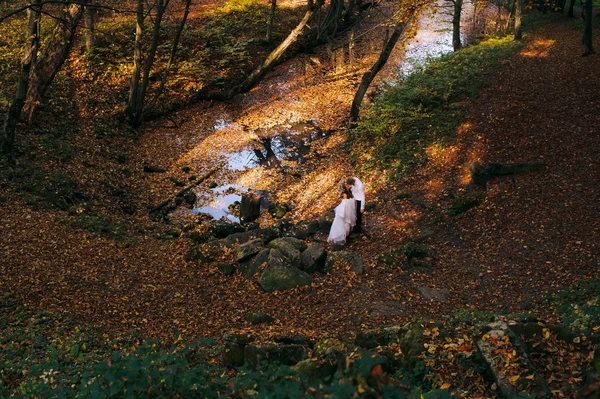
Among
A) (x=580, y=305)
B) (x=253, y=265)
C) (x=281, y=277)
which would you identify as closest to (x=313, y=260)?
(x=281, y=277)

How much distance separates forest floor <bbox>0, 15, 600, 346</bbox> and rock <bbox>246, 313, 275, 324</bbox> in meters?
0.14

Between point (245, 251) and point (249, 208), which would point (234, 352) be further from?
point (249, 208)

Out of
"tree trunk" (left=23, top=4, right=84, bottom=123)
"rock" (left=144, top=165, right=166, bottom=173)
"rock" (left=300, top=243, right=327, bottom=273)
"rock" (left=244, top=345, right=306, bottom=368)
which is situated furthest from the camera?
"rock" (left=144, top=165, right=166, bottom=173)

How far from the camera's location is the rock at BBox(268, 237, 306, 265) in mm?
12070

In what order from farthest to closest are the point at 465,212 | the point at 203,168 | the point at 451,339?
the point at 203,168 → the point at 465,212 → the point at 451,339

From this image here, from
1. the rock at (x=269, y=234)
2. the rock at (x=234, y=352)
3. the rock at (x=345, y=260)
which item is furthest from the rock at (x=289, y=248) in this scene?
the rock at (x=234, y=352)

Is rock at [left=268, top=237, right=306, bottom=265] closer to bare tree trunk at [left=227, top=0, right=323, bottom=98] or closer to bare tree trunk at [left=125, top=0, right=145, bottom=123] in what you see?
bare tree trunk at [left=125, top=0, right=145, bottom=123]

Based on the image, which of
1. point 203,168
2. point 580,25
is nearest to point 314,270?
point 203,168

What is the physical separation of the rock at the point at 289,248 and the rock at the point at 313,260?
14cm

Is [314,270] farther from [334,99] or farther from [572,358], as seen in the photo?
[334,99]

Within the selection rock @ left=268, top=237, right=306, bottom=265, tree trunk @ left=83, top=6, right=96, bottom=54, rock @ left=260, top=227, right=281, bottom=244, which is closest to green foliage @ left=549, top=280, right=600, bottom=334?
rock @ left=268, top=237, right=306, bottom=265

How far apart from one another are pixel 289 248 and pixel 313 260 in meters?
0.74

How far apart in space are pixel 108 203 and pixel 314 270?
23.7ft

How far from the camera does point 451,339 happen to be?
22.9 ft
